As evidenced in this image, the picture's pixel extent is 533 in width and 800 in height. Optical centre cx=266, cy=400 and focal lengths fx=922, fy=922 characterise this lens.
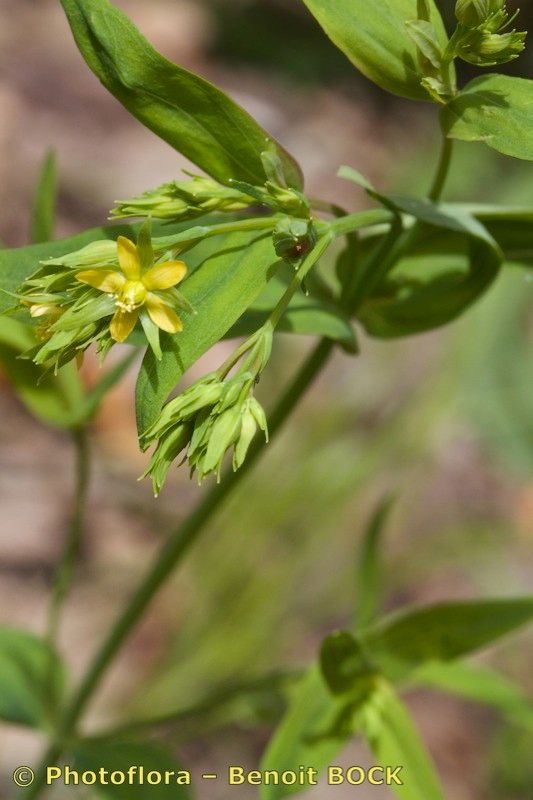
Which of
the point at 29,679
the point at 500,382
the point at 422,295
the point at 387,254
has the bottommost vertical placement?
the point at 500,382

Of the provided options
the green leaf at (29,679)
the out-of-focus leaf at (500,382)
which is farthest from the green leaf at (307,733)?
the out-of-focus leaf at (500,382)

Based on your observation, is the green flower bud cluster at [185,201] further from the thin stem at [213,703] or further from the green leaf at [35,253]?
the thin stem at [213,703]

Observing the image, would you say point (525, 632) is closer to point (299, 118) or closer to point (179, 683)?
point (179, 683)

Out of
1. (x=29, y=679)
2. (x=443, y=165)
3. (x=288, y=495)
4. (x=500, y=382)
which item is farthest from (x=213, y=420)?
(x=500, y=382)

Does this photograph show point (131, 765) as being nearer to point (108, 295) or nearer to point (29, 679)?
point (29, 679)

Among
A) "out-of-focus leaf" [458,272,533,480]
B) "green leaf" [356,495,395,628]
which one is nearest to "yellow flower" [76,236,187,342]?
"green leaf" [356,495,395,628]
